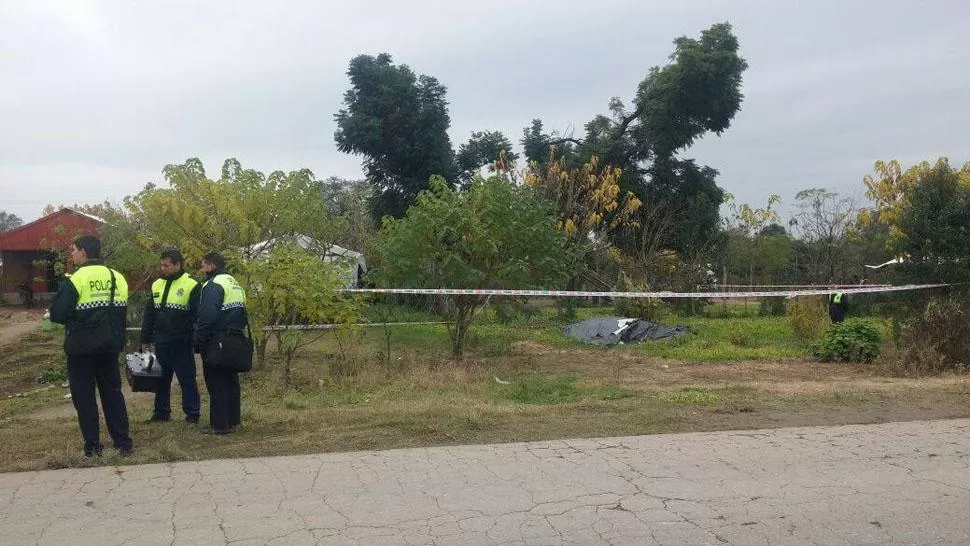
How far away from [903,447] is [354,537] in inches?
183

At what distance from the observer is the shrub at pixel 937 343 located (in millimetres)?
10570

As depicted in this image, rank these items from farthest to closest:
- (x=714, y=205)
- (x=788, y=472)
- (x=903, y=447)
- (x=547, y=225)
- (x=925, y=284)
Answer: (x=714, y=205), (x=547, y=225), (x=925, y=284), (x=903, y=447), (x=788, y=472)

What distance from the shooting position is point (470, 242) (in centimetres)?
1240

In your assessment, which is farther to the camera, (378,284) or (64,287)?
(378,284)

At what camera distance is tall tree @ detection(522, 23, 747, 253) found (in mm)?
28906

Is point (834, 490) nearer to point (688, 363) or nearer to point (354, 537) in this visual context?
point (354, 537)

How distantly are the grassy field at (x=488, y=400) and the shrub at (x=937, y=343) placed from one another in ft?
1.79

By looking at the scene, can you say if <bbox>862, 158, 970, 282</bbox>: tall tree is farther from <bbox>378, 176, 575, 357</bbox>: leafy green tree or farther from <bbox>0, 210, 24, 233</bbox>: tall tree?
<bbox>0, 210, 24, 233</bbox>: tall tree

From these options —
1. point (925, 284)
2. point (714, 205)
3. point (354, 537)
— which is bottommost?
point (354, 537)

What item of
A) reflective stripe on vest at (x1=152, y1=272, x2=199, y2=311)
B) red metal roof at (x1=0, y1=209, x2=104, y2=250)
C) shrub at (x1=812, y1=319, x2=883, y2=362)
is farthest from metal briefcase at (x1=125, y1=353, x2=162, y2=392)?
red metal roof at (x1=0, y1=209, x2=104, y2=250)

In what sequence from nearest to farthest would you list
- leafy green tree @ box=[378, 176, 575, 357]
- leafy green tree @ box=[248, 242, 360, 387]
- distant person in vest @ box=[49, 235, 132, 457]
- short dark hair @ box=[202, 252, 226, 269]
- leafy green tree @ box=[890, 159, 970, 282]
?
distant person in vest @ box=[49, 235, 132, 457]
short dark hair @ box=[202, 252, 226, 269]
leafy green tree @ box=[248, 242, 360, 387]
leafy green tree @ box=[890, 159, 970, 282]
leafy green tree @ box=[378, 176, 575, 357]

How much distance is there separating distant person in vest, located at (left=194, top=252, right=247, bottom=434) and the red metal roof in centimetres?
1738

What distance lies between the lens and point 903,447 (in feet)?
20.7


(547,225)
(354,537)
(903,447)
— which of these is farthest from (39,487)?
(547,225)
